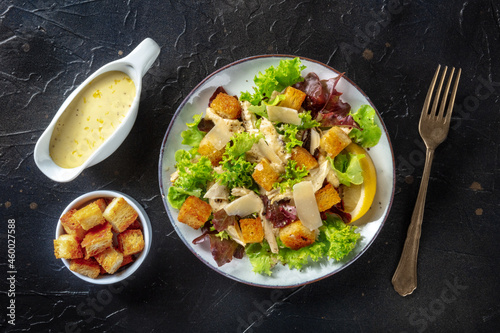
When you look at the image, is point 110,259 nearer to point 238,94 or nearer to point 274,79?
point 238,94

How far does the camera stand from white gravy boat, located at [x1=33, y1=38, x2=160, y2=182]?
233cm

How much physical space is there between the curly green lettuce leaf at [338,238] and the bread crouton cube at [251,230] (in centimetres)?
42

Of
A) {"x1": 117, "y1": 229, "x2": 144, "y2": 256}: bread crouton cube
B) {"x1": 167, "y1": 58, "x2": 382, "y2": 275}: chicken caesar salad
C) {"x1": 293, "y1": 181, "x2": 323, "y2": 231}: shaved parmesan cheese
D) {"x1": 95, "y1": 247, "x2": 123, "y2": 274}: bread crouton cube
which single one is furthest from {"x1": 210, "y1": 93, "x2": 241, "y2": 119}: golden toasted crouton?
{"x1": 95, "y1": 247, "x2": 123, "y2": 274}: bread crouton cube

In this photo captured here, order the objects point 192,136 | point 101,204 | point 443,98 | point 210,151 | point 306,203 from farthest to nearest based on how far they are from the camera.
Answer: point 443,98 → point 101,204 → point 192,136 → point 210,151 → point 306,203

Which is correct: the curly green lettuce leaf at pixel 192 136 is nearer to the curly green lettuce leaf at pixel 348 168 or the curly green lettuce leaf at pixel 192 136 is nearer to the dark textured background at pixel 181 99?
the dark textured background at pixel 181 99

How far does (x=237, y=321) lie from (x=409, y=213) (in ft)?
4.89

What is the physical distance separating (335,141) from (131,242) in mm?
1467

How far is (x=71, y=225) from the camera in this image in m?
2.48

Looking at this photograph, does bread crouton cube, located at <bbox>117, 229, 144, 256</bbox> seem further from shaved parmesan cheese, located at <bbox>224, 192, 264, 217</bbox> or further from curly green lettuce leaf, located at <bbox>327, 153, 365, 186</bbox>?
curly green lettuce leaf, located at <bbox>327, 153, 365, 186</bbox>

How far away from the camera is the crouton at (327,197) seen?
222 cm

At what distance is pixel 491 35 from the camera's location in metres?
2.71

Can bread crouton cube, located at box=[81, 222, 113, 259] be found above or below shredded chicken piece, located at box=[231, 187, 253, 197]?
below

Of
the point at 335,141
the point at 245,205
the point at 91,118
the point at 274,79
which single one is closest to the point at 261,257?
the point at 245,205

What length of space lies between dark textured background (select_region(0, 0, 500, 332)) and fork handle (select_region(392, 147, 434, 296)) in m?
0.06
